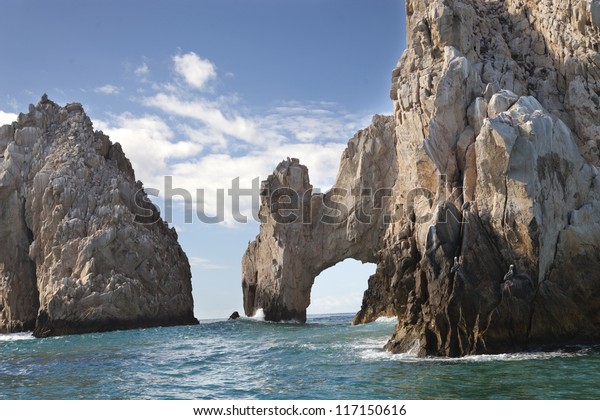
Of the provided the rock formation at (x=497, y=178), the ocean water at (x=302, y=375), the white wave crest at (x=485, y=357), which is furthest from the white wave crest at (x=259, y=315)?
the white wave crest at (x=485, y=357)

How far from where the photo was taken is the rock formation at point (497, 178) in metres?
22.3

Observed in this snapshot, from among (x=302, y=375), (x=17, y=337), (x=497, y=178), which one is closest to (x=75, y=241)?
(x=17, y=337)

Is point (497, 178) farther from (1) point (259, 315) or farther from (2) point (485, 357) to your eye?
(1) point (259, 315)

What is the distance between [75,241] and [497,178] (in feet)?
145

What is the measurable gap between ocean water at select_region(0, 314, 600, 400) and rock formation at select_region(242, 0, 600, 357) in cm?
147

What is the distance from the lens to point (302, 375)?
19594mm

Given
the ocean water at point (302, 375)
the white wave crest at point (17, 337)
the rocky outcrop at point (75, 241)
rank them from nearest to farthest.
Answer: the ocean water at point (302, 375)
the white wave crest at point (17, 337)
the rocky outcrop at point (75, 241)

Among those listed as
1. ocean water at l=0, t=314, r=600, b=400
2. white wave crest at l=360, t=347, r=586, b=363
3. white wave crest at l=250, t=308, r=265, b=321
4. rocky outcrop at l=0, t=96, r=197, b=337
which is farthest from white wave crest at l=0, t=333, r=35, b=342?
white wave crest at l=360, t=347, r=586, b=363

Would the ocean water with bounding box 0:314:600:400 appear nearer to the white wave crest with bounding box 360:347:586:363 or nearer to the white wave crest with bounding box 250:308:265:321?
the white wave crest with bounding box 360:347:586:363

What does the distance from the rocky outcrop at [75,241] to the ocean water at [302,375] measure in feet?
86.2

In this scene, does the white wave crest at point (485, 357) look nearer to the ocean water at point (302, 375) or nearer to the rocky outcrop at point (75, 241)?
the ocean water at point (302, 375)

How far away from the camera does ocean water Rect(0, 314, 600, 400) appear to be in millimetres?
15625
